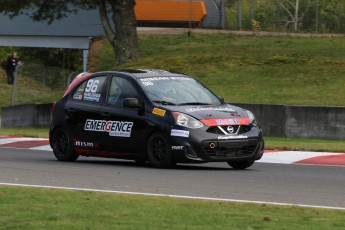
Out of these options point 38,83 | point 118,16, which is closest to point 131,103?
point 38,83

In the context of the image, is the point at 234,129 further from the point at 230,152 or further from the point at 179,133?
the point at 179,133

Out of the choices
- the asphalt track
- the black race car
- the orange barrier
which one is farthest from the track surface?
the orange barrier

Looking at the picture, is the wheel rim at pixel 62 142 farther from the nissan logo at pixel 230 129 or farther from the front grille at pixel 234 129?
the nissan logo at pixel 230 129

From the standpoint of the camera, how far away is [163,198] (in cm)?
1038

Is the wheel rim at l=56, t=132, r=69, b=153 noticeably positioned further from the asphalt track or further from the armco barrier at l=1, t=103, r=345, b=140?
the armco barrier at l=1, t=103, r=345, b=140

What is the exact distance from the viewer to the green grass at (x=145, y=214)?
27.8 feet

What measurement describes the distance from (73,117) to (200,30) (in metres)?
27.1

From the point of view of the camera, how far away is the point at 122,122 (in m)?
14.9

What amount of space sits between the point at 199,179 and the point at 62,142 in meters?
3.99

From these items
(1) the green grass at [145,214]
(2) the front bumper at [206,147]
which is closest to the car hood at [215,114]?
(2) the front bumper at [206,147]

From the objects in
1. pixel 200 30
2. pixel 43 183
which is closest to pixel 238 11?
pixel 200 30

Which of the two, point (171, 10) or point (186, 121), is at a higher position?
point (186, 121)

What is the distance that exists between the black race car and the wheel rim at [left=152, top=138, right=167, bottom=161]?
0.6 inches

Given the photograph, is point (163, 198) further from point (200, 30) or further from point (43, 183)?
point (200, 30)
